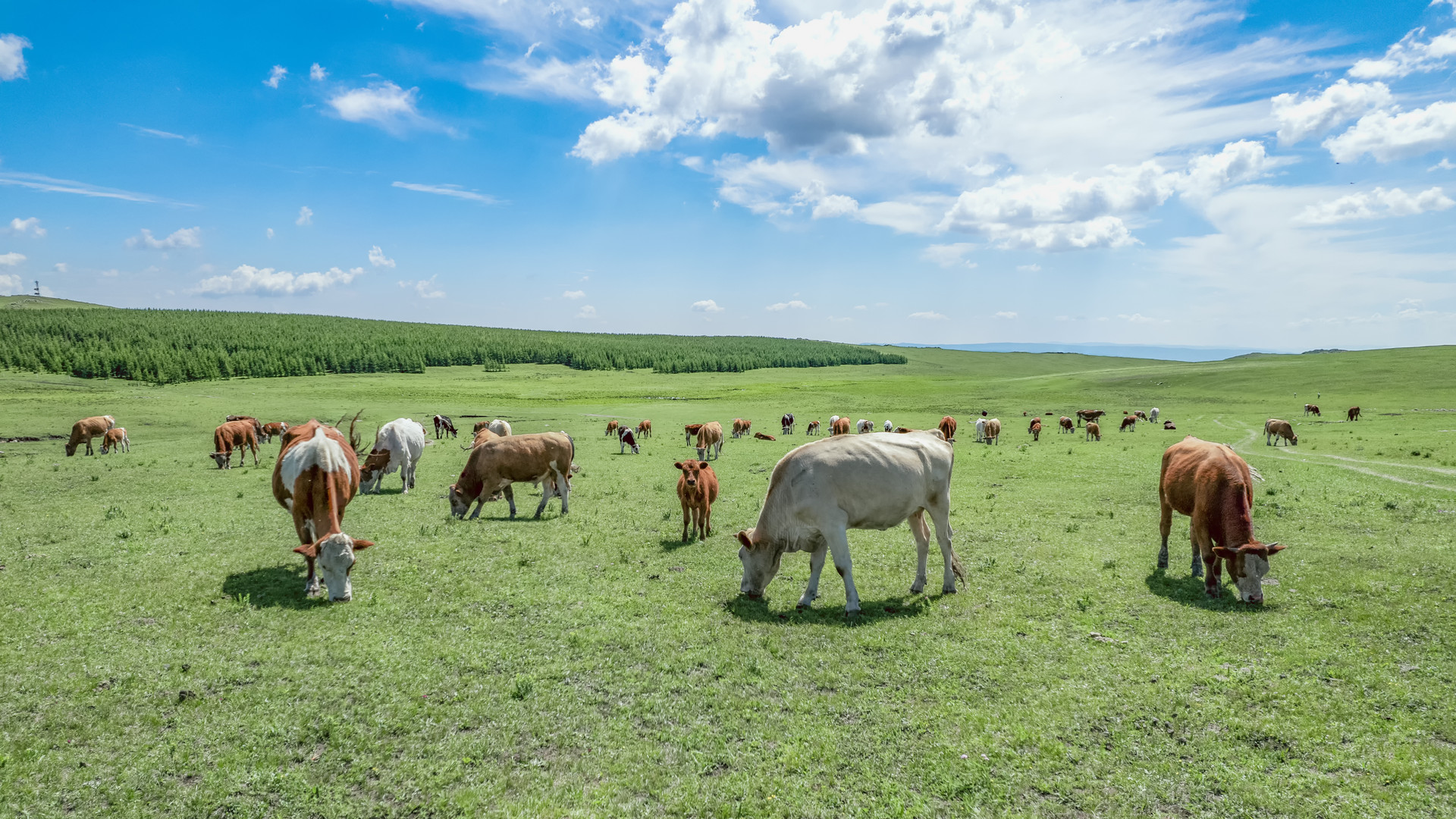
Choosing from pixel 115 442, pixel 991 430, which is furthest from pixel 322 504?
pixel 991 430

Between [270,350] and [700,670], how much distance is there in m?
127

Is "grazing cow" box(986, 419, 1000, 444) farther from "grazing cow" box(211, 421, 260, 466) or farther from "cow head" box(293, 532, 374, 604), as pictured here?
"grazing cow" box(211, 421, 260, 466)

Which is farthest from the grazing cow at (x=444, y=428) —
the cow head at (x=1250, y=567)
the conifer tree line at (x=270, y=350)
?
the conifer tree line at (x=270, y=350)

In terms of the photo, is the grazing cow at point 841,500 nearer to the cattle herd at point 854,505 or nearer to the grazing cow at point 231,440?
the cattle herd at point 854,505

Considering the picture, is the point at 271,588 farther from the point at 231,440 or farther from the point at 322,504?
the point at 231,440

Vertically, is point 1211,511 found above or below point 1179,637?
above

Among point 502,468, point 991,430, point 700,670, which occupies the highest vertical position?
point 502,468

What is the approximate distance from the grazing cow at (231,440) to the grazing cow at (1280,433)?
5404cm

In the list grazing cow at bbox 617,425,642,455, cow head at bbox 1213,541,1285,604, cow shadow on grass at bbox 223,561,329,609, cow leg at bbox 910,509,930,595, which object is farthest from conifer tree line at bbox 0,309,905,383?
cow head at bbox 1213,541,1285,604

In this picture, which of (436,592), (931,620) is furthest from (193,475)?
(931,620)

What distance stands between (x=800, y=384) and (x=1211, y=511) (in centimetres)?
9005

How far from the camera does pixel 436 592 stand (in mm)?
11992

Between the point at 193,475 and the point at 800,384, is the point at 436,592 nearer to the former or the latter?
the point at 193,475

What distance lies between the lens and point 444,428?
4334cm
